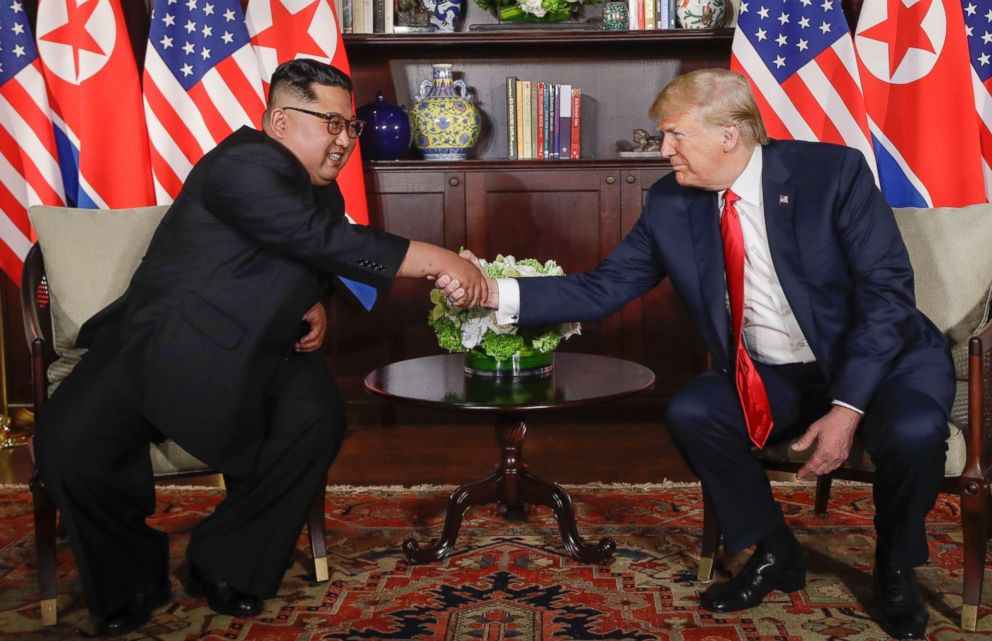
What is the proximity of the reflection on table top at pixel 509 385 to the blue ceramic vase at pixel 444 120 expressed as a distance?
1.52 metres

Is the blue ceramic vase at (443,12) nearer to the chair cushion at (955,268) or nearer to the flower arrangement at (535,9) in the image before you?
the flower arrangement at (535,9)

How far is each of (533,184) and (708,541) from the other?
6.81 feet

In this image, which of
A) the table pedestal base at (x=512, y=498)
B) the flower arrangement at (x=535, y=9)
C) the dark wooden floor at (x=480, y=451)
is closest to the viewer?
the table pedestal base at (x=512, y=498)

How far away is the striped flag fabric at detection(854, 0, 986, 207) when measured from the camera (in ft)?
13.1

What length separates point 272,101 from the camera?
2.60 meters

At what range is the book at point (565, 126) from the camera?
4.49 meters

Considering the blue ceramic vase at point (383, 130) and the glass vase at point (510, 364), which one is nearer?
the glass vase at point (510, 364)

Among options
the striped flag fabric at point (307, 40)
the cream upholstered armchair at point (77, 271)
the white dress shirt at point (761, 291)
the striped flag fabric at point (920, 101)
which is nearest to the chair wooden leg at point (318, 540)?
the cream upholstered armchair at point (77, 271)

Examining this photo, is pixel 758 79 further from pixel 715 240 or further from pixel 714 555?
pixel 714 555

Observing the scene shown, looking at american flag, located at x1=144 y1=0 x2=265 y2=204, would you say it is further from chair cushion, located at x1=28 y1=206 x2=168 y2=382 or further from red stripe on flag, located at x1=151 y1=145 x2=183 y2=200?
chair cushion, located at x1=28 y1=206 x2=168 y2=382

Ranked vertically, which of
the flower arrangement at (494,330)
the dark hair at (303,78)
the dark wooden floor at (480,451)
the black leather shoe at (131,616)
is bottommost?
the dark wooden floor at (480,451)

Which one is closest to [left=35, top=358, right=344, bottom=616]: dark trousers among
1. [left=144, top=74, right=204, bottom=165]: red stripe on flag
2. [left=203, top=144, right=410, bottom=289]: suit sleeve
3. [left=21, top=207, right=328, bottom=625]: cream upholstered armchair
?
[left=21, top=207, right=328, bottom=625]: cream upholstered armchair

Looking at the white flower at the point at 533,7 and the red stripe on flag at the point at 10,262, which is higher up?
the white flower at the point at 533,7

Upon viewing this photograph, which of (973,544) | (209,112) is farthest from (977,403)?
(209,112)
